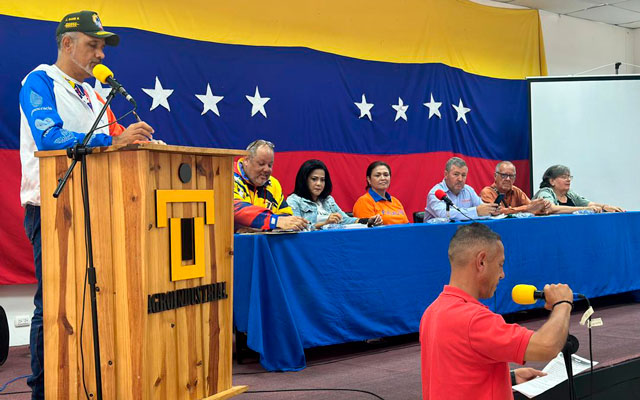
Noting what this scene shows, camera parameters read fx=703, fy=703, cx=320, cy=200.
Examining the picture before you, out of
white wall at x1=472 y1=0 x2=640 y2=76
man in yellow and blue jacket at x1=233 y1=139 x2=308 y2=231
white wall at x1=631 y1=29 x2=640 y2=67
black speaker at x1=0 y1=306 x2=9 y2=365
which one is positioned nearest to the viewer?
black speaker at x1=0 y1=306 x2=9 y2=365

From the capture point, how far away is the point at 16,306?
168 inches

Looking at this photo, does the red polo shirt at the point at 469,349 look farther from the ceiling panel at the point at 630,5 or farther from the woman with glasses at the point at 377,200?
the ceiling panel at the point at 630,5

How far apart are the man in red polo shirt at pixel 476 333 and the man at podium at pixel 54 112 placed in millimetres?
976

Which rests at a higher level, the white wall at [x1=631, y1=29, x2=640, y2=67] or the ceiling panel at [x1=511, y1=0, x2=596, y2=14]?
the ceiling panel at [x1=511, y1=0, x2=596, y2=14]

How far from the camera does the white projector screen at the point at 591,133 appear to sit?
7297 mm

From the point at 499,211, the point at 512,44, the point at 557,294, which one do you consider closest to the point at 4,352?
the point at 557,294

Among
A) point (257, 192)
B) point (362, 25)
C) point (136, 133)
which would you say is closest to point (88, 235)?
point (136, 133)

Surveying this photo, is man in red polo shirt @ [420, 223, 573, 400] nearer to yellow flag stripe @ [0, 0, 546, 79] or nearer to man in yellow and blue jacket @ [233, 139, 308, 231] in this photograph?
man in yellow and blue jacket @ [233, 139, 308, 231]

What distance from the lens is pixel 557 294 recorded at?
176 cm

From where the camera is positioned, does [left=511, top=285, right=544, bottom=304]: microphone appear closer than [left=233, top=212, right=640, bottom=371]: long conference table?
Yes

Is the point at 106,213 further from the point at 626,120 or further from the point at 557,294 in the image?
the point at 626,120

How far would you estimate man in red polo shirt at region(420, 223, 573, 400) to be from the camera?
1.67 m

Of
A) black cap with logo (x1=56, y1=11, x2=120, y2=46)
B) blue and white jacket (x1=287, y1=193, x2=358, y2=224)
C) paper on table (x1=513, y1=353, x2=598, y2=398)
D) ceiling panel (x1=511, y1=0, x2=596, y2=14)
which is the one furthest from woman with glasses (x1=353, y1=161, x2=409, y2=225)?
ceiling panel (x1=511, y1=0, x2=596, y2=14)

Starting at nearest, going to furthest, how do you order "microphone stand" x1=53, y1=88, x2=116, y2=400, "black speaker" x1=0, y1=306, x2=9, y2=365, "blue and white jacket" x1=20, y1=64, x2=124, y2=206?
"microphone stand" x1=53, y1=88, x2=116, y2=400
"blue and white jacket" x1=20, y1=64, x2=124, y2=206
"black speaker" x1=0, y1=306, x2=9, y2=365
